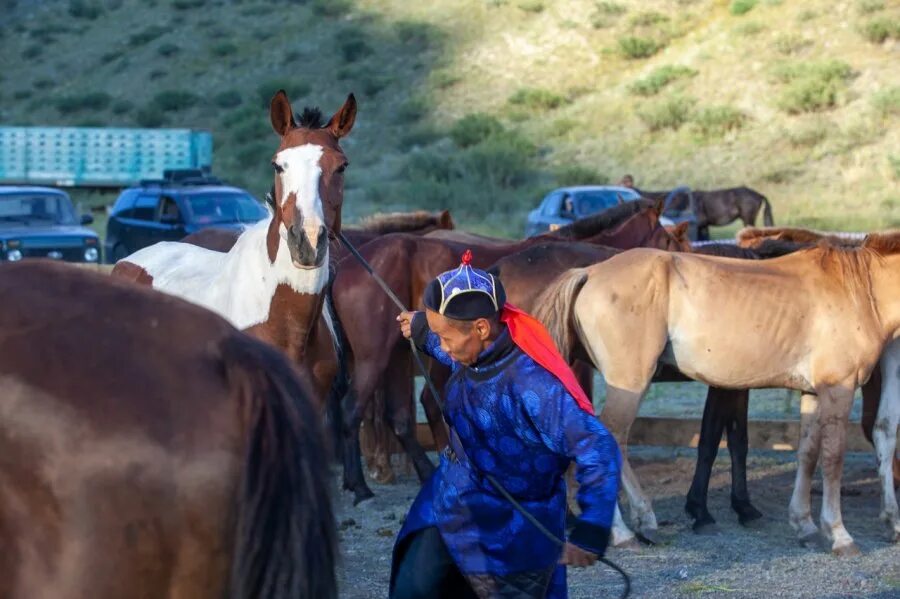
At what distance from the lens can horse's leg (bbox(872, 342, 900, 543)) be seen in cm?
808

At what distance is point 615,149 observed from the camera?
3694 centimetres

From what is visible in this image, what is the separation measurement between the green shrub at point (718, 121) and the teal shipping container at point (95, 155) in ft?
45.1

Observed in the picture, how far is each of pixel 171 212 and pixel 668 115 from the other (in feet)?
64.2

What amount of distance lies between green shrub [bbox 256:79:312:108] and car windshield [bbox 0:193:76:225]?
25408 millimetres

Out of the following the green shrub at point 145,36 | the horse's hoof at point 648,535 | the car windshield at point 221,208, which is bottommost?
the horse's hoof at point 648,535

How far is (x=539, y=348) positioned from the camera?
3.58m

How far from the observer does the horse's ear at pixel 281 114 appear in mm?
6523

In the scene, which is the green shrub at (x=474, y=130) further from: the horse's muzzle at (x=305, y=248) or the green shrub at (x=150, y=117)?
the horse's muzzle at (x=305, y=248)

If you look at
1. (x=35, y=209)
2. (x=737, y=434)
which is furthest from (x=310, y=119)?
(x=35, y=209)

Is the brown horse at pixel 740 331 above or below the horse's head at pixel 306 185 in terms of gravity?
below

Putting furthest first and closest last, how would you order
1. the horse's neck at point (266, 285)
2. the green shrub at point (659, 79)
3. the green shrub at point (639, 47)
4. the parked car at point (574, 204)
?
the green shrub at point (639, 47) → the green shrub at point (659, 79) → the parked car at point (574, 204) → the horse's neck at point (266, 285)

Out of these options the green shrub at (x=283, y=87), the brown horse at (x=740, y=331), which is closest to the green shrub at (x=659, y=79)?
the green shrub at (x=283, y=87)

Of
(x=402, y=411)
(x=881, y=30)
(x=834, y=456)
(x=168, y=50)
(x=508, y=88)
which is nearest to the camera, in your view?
(x=834, y=456)

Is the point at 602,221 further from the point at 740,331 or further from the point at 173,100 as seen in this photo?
the point at 173,100
